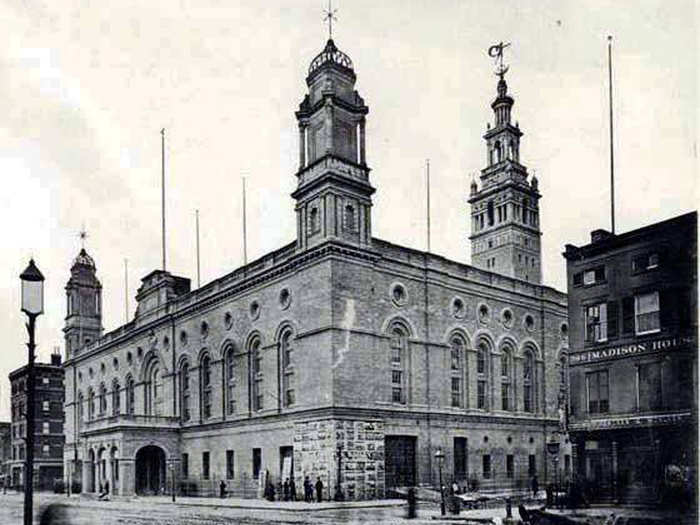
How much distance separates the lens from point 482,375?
43.4 meters

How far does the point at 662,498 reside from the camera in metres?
17.9

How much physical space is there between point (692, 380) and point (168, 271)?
1501 inches

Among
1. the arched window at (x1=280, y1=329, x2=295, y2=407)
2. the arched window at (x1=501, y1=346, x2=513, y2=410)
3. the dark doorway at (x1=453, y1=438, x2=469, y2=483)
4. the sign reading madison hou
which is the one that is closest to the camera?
the sign reading madison hou

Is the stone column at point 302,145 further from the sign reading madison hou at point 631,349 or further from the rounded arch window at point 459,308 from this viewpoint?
the sign reading madison hou at point 631,349

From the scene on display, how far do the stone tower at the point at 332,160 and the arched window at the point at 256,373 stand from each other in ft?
22.8

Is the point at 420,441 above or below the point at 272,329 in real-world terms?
below

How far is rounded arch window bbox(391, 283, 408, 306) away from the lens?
38562mm

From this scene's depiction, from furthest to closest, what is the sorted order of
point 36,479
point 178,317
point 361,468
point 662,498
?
point 36,479 → point 178,317 → point 361,468 → point 662,498

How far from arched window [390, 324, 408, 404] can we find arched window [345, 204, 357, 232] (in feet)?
18.1

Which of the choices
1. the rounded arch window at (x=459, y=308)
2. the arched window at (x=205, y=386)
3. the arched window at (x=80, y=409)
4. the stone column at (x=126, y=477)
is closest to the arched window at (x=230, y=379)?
the arched window at (x=205, y=386)

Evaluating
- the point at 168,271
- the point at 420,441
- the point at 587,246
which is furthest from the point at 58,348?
the point at 587,246

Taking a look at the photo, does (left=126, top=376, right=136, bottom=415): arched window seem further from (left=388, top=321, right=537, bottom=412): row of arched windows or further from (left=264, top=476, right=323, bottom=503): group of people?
(left=388, top=321, right=537, bottom=412): row of arched windows

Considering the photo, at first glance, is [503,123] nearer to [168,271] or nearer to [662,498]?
[168,271]

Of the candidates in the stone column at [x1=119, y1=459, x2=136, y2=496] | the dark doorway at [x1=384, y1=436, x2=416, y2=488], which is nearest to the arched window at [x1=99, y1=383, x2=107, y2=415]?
the stone column at [x1=119, y1=459, x2=136, y2=496]
